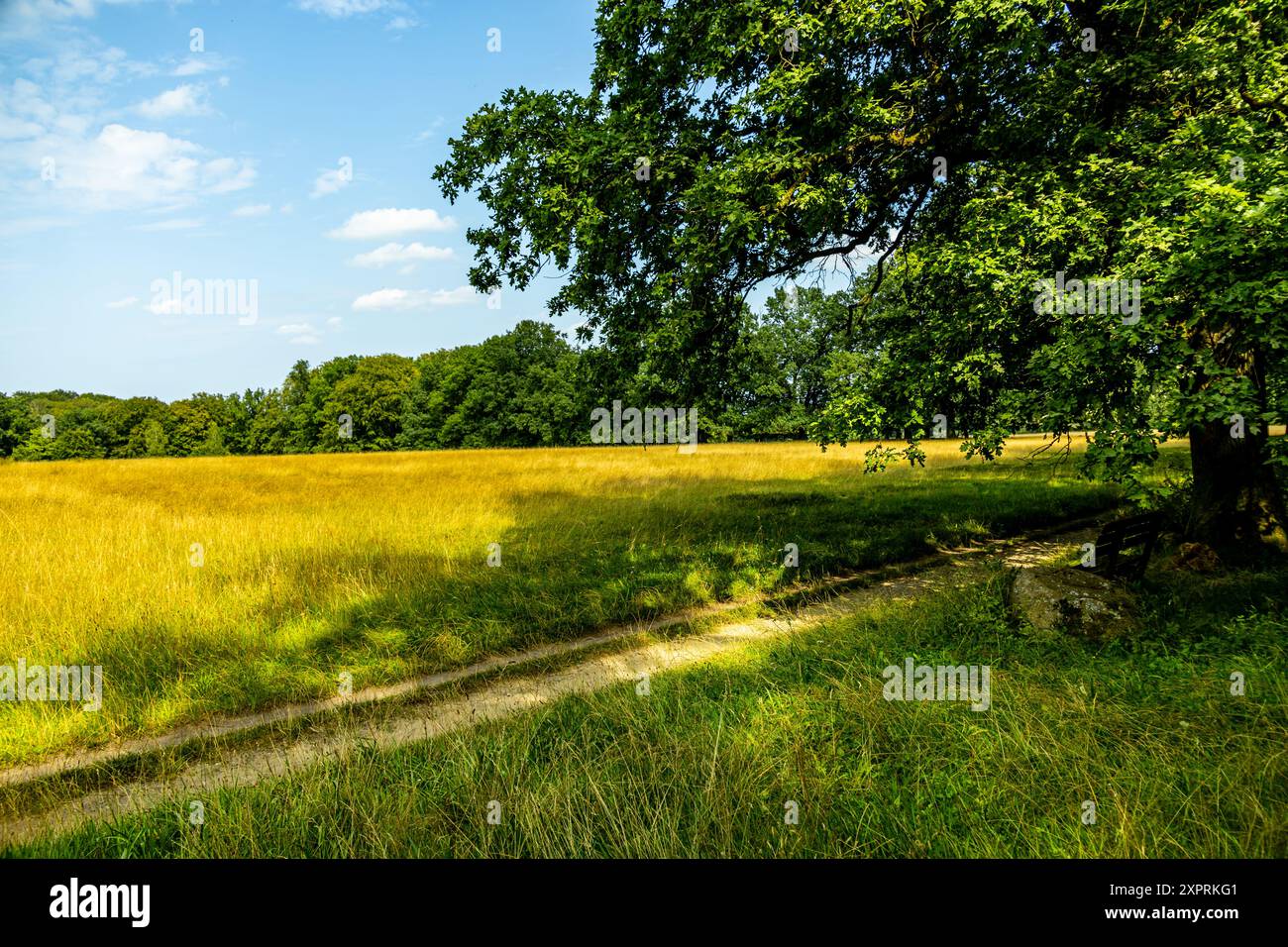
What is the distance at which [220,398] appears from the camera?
93938 millimetres

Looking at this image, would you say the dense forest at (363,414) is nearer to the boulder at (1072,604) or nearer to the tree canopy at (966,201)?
the tree canopy at (966,201)

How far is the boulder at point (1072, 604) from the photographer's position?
5555mm

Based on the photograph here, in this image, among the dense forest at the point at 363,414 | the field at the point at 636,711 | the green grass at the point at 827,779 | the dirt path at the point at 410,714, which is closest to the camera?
the green grass at the point at 827,779

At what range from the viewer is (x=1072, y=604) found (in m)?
5.75

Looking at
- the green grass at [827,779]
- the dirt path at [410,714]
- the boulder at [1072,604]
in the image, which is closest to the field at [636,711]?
the green grass at [827,779]

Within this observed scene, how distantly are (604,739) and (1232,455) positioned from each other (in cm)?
986

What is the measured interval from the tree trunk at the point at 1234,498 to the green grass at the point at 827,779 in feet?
12.3

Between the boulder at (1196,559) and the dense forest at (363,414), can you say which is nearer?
the boulder at (1196,559)

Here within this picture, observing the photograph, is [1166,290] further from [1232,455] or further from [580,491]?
[580,491]

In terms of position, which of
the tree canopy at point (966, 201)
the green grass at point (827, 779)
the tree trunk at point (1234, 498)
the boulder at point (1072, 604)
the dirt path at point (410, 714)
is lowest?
the dirt path at point (410, 714)

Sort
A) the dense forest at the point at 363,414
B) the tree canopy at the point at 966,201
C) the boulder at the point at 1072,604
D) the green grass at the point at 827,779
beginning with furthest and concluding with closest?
the dense forest at the point at 363,414 → the boulder at the point at 1072,604 → the tree canopy at the point at 966,201 → the green grass at the point at 827,779

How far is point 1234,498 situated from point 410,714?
1101cm

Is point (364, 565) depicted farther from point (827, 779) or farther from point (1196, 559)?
point (1196, 559)
